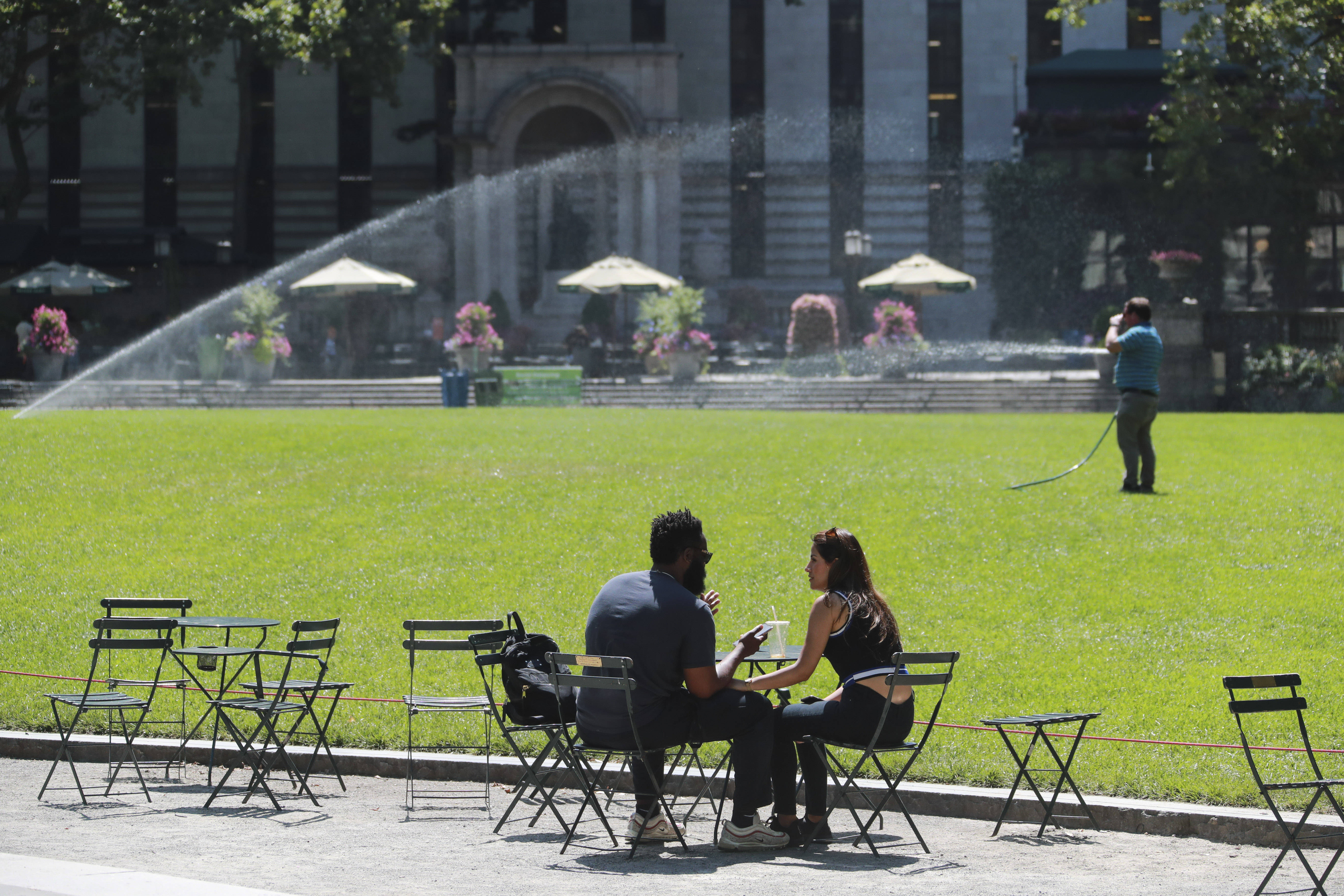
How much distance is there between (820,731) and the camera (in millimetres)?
7348

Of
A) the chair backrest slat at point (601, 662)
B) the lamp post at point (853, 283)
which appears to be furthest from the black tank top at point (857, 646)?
the lamp post at point (853, 283)

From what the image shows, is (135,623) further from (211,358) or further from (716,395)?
(211,358)

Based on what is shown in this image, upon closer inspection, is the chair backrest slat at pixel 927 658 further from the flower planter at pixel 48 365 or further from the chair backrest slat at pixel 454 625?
the flower planter at pixel 48 365

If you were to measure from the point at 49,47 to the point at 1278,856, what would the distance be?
36.3 meters

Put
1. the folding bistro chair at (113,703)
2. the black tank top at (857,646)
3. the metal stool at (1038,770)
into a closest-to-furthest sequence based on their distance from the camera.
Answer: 1. the black tank top at (857,646)
2. the metal stool at (1038,770)
3. the folding bistro chair at (113,703)

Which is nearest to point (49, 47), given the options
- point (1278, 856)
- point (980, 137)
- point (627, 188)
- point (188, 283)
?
point (188, 283)

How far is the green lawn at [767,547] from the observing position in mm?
10055

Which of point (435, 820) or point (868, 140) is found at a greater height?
point (868, 140)

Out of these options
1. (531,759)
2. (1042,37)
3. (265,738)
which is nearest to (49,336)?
(265,738)

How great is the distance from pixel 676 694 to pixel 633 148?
4181 centimetres

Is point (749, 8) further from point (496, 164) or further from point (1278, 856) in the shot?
point (1278, 856)

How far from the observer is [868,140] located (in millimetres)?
51375

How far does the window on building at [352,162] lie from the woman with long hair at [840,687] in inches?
1994

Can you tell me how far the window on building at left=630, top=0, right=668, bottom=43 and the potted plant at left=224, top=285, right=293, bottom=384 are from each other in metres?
21.4
